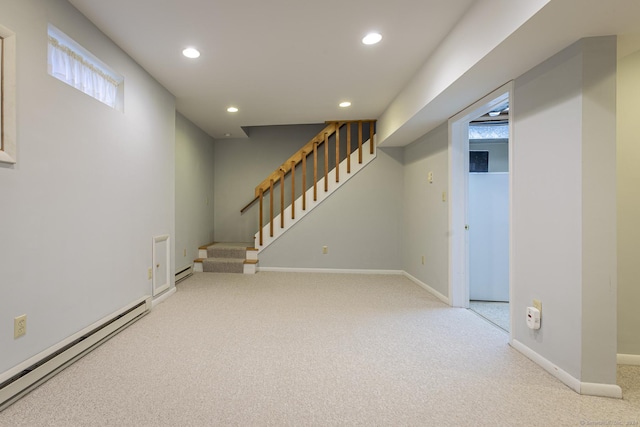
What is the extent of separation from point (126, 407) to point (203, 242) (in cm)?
367

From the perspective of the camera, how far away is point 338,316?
2.66 m

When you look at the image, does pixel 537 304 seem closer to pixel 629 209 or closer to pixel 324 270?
pixel 629 209

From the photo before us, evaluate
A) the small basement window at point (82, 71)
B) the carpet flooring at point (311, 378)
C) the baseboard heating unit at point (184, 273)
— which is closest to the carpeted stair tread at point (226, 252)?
the baseboard heating unit at point (184, 273)

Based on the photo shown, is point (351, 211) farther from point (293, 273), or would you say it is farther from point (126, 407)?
point (126, 407)

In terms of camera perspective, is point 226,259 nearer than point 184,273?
No

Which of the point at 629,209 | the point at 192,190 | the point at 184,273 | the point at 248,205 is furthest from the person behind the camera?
the point at 248,205

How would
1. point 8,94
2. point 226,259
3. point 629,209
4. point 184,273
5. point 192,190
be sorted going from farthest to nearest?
point 226,259
point 192,190
point 184,273
point 629,209
point 8,94

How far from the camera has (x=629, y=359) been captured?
1800 millimetres

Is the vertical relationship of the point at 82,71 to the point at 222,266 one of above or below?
above

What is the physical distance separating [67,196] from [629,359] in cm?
398

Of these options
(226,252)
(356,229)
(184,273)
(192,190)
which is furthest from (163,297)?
(356,229)

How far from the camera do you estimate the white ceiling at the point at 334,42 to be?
150 centimetres

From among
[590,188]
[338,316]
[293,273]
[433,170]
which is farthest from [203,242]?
[590,188]

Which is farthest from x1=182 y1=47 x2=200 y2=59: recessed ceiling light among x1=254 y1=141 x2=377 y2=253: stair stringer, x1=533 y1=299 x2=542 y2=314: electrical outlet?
x1=533 y1=299 x2=542 y2=314: electrical outlet
